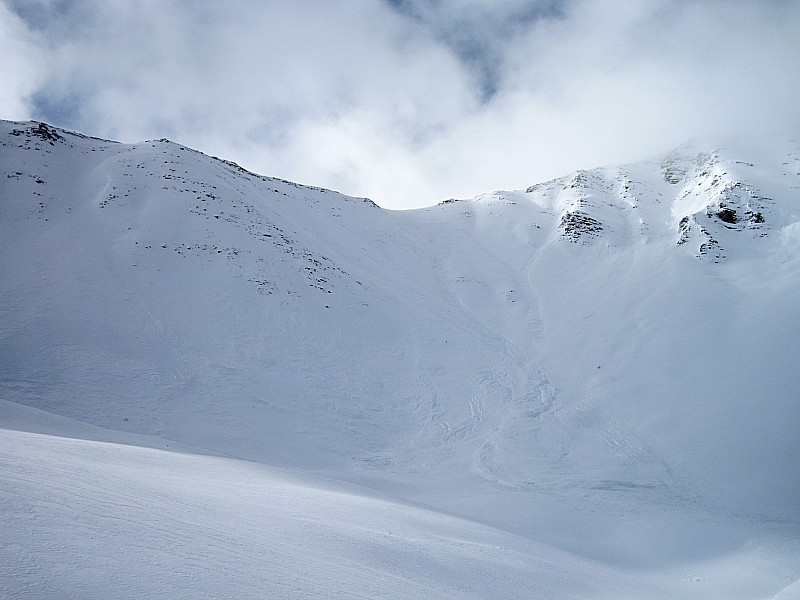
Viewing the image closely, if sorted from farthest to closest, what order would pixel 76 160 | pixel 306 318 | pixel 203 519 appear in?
pixel 76 160, pixel 306 318, pixel 203 519

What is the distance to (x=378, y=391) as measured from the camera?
915 inches

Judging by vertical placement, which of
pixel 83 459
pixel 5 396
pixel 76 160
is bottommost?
pixel 83 459

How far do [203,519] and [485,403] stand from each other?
63.0ft

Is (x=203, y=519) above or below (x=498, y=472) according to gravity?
below

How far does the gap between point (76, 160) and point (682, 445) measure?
1838 inches

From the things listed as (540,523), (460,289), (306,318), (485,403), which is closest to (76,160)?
(306,318)

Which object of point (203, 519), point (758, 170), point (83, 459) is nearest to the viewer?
point (203, 519)

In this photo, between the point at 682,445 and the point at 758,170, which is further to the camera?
the point at 758,170

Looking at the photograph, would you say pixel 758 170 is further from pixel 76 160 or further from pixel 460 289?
pixel 76 160

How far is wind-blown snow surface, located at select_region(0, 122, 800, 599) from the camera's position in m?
5.41

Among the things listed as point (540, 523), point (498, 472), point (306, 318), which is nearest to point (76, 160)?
point (306, 318)

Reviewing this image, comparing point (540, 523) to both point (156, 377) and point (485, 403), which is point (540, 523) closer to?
point (485, 403)

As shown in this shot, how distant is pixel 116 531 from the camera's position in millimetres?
4090

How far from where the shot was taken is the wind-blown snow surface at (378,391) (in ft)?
17.7
